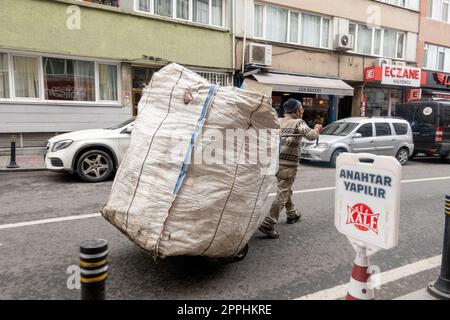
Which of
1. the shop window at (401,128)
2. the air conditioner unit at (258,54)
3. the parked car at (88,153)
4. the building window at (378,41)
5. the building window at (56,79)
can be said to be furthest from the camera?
the building window at (378,41)

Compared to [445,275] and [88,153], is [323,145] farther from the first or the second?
[445,275]

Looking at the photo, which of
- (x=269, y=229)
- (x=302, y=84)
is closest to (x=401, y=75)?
(x=302, y=84)

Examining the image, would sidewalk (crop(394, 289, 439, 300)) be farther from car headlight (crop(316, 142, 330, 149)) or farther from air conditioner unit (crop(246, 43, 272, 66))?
air conditioner unit (crop(246, 43, 272, 66))

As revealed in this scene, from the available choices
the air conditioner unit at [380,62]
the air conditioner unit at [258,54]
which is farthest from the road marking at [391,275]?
the air conditioner unit at [380,62]

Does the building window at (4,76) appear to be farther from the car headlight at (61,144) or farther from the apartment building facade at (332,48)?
the apartment building facade at (332,48)

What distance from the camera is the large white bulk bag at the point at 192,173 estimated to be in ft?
9.66

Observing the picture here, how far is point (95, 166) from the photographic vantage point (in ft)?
25.7

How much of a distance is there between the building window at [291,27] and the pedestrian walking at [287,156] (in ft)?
39.3

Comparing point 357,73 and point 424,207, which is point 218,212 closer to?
point 424,207

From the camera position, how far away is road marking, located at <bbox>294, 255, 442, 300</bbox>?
10.0 ft

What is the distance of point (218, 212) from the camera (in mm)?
3055

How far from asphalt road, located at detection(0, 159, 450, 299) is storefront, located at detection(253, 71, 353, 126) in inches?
383

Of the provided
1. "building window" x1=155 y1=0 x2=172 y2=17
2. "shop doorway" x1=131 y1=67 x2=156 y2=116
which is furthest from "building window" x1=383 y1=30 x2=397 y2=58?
"shop doorway" x1=131 y1=67 x2=156 y2=116
